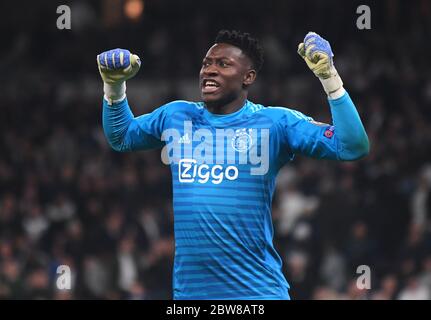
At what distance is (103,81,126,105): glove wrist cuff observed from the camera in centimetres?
613

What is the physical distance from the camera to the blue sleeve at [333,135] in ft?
18.3

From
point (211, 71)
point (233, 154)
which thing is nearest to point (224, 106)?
point (211, 71)

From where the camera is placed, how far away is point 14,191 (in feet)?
46.9

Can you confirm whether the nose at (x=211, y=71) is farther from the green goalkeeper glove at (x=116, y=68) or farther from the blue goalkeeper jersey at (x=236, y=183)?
the green goalkeeper glove at (x=116, y=68)

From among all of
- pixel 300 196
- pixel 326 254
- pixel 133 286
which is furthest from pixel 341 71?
pixel 133 286

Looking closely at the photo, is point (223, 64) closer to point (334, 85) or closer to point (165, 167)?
point (334, 85)

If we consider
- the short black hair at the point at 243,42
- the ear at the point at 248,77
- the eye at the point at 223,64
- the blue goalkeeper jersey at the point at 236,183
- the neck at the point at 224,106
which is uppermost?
the short black hair at the point at 243,42

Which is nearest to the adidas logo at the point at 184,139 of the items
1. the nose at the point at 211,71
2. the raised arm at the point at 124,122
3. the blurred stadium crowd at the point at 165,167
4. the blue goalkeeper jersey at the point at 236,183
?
the blue goalkeeper jersey at the point at 236,183

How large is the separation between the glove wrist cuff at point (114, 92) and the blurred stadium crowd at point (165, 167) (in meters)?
5.05

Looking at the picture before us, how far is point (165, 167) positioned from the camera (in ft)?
45.6

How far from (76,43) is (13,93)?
1271 millimetres

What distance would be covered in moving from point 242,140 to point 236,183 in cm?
25

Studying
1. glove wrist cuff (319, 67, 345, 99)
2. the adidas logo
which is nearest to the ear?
the adidas logo

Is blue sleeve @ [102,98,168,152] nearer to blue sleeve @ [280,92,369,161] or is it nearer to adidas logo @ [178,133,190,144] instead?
adidas logo @ [178,133,190,144]
